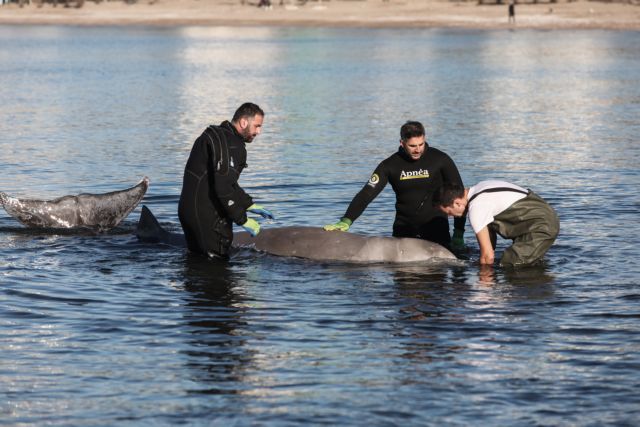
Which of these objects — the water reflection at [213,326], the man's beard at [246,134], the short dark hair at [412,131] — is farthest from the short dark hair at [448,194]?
the water reflection at [213,326]

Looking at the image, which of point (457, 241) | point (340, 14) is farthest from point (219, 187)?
point (340, 14)

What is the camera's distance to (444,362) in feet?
30.5

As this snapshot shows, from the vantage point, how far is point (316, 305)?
36.8 ft

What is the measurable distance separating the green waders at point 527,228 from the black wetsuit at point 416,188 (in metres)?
0.74

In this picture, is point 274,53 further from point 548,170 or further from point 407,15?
point 548,170

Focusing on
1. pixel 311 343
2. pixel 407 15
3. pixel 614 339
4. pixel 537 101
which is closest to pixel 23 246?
pixel 311 343

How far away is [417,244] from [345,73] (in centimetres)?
3538

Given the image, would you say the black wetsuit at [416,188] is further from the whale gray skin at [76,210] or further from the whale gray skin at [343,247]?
the whale gray skin at [76,210]

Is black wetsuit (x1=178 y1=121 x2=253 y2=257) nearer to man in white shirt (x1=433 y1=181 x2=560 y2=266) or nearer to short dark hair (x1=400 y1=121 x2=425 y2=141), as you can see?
short dark hair (x1=400 y1=121 x2=425 y2=141)

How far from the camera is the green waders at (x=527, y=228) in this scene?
1205 cm

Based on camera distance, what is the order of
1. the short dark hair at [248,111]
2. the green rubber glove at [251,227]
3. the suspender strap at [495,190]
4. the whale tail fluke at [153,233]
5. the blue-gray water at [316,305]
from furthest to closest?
the whale tail fluke at [153,233], the green rubber glove at [251,227], the short dark hair at [248,111], the suspender strap at [495,190], the blue-gray water at [316,305]

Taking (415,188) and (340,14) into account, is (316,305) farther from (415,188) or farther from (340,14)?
(340,14)

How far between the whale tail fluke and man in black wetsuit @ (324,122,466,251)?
7.65 ft

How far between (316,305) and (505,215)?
2386 mm
